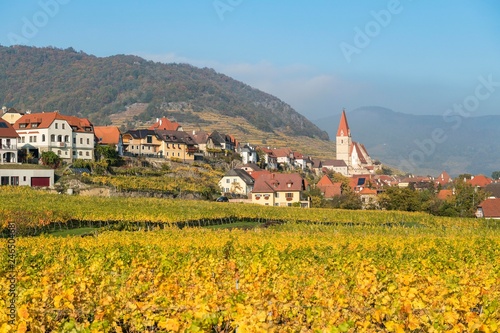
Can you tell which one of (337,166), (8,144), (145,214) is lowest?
(145,214)

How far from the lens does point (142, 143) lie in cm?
10188

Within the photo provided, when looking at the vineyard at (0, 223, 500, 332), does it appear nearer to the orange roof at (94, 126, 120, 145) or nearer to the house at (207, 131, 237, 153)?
the orange roof at (94, 126, 120, 145)

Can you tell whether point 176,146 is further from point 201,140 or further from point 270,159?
point 270,159

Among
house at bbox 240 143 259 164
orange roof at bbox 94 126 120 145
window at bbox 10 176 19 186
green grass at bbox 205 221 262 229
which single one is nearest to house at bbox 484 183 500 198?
house at bbox 240 143 259 164

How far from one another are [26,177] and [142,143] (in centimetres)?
3619

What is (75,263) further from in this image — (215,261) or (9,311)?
(9,311)

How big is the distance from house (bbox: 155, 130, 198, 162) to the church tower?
280 feet

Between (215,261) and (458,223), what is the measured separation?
46.2m

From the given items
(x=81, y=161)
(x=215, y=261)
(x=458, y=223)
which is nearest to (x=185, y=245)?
(x=215, y=261)

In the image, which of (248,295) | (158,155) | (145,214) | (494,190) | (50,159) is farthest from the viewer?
(494,190)

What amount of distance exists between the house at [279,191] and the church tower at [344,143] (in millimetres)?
102341

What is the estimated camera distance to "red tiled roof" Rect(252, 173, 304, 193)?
83.0 metres

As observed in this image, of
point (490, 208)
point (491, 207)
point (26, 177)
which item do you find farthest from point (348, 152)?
point (26, 177)

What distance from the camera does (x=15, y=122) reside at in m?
82.9
